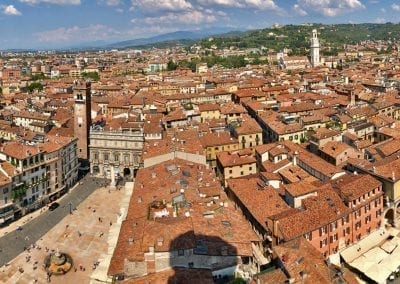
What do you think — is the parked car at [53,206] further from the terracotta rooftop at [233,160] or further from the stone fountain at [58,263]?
the terracotta rooftop at [233,160]

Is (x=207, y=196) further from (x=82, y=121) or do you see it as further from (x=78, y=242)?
(x=82, y=121)

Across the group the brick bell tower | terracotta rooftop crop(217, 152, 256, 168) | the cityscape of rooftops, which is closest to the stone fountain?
the cityscape of rooftops

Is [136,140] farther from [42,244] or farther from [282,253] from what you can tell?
[282,253]

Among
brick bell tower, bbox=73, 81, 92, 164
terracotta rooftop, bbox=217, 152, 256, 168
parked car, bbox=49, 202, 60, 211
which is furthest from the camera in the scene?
brick bell tower, bbox=73, 81, 92, 164

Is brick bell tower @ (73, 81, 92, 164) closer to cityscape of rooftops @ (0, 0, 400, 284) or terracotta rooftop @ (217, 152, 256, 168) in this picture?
cityscape of rooftops @ (0, 0, 400, 284)

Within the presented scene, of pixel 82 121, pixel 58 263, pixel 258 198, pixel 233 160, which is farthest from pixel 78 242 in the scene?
pixel 82 121

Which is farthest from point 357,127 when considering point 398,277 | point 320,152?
point 398,277
